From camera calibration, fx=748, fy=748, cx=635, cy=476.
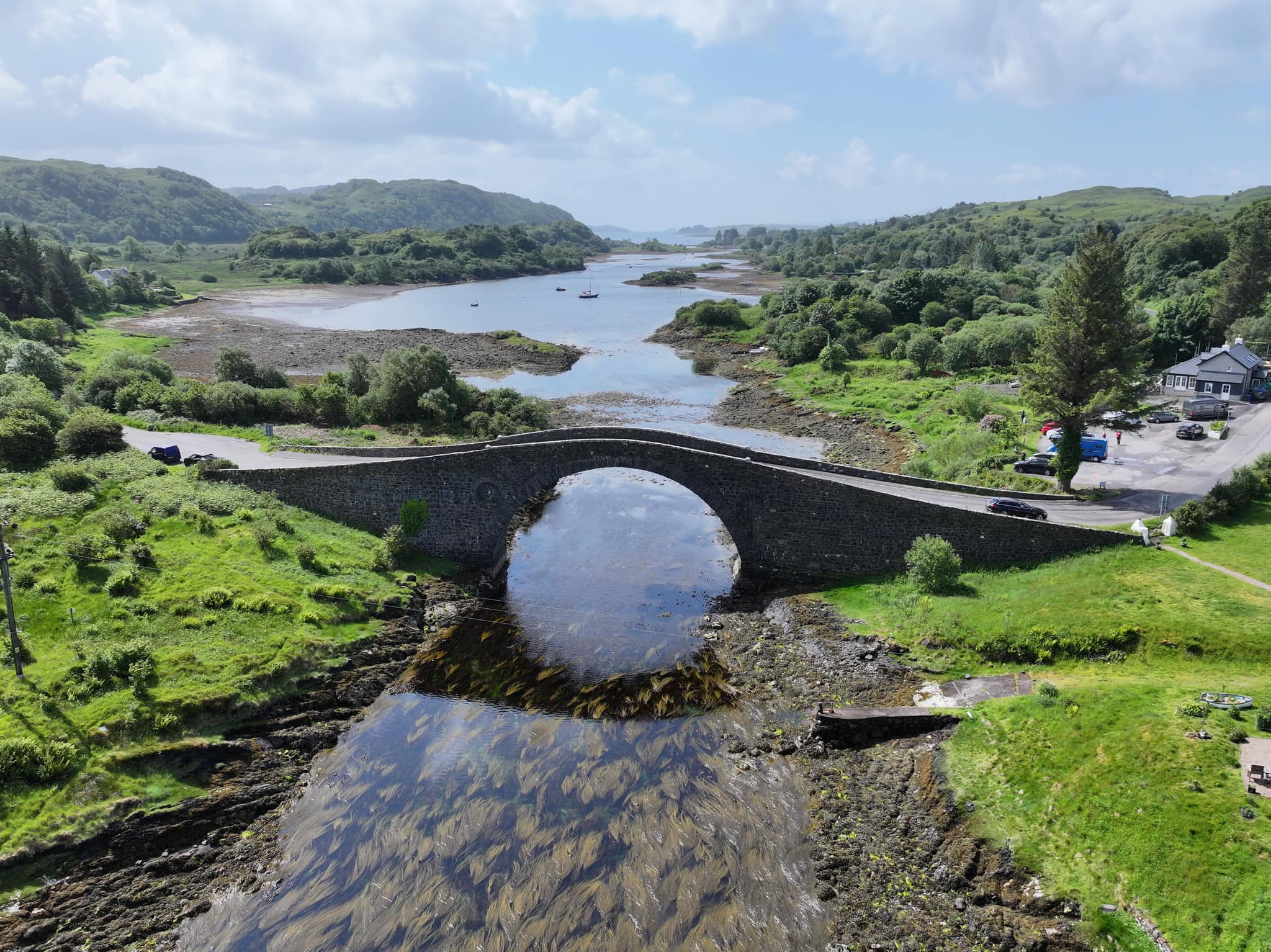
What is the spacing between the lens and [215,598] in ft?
95.7

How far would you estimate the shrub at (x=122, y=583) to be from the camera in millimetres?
28438

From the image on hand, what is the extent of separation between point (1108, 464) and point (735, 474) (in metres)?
22.3

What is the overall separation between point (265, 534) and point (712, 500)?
804 inches

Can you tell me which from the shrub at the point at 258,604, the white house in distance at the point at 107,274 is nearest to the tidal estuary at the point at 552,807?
the shrub at the point at 258,604

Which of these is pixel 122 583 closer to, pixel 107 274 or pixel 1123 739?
pixel 1123 739

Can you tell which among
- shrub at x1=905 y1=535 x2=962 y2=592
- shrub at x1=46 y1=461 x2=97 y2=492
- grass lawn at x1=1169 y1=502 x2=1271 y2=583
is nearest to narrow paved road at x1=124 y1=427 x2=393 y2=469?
shrub at x1=46 y1=461 x2=97 y2=492

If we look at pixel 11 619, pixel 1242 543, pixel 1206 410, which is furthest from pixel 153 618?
pixel 1206 410

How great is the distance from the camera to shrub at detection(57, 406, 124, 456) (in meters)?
39.2

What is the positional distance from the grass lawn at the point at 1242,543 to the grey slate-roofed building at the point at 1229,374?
27.2 metres

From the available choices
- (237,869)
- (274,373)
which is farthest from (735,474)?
(274,373)

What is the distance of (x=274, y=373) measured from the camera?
62.5 m

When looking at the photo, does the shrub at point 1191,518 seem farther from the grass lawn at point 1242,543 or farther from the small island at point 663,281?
the small island at point 663,281

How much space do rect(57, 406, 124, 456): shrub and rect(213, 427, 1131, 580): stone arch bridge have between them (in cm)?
750

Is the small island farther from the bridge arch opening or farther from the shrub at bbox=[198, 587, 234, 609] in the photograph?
the shrub at bbox=[198, 587, 234, 609]
